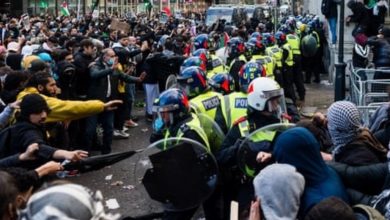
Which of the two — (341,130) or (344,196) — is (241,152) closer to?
(341,130)

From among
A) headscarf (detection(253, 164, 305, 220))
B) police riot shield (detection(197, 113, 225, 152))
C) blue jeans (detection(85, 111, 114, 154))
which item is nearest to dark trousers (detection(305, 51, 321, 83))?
blue jeans (detection(85, 111, 114, 154))

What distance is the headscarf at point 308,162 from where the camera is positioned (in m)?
3.85

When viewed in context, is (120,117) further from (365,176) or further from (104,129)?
(365,176)

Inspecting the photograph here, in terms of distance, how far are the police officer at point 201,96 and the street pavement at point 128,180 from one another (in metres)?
0.97

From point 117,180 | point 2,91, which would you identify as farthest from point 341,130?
point 117,180

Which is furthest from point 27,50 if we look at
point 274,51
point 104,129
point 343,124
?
point 343,124

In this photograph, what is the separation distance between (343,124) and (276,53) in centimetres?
965

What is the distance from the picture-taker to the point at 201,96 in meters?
7.37

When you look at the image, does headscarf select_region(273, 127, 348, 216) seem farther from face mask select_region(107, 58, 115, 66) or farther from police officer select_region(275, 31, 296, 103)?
police officer select_region(275, 31, 296, 103)

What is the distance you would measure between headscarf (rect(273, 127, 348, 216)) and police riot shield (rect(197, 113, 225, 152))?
1.78 meters

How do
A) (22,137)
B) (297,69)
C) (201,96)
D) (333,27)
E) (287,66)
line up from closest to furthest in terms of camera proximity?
(22,137) → (201,96) → (287,66) → (297,69) → (333,27)

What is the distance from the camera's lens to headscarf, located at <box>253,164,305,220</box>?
3.44m

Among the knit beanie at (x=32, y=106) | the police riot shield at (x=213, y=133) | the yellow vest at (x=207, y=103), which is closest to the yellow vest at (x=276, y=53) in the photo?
the yellow vest at (x=207, y=103)

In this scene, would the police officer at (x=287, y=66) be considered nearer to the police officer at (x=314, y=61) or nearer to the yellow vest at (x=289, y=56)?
the yellow vest at (x=289, y=56)
